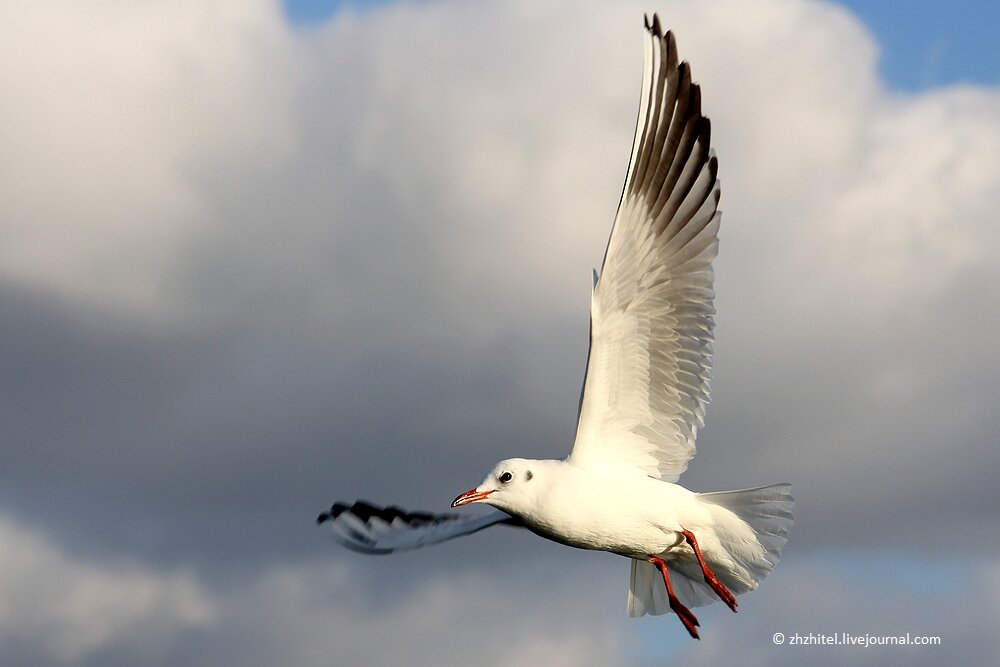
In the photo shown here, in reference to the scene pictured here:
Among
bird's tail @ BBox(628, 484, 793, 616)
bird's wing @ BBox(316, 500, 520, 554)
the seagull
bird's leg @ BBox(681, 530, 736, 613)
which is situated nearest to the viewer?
the seagull

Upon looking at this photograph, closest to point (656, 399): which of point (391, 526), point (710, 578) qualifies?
point (710, 578)

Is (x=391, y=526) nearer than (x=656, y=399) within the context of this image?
No

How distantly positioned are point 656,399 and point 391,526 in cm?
362

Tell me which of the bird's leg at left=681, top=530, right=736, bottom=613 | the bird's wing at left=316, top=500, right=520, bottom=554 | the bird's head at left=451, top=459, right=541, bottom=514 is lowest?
the bird's leg at left=681, top=530, right=736, bottom=613

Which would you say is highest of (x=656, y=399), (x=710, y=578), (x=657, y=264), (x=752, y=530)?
(x=657, y=264)

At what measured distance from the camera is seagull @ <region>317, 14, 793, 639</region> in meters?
13.8

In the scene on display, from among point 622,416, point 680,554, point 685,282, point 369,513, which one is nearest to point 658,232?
point 685,282

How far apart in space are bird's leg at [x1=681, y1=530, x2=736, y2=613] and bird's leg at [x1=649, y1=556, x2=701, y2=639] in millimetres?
360

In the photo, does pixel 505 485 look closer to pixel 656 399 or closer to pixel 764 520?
pixel 656 399

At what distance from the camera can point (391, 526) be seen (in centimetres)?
1673

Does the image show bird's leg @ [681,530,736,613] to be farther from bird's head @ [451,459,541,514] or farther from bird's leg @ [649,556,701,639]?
bird's head @ [451,459,541,514]

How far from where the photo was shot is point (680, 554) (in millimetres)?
14828

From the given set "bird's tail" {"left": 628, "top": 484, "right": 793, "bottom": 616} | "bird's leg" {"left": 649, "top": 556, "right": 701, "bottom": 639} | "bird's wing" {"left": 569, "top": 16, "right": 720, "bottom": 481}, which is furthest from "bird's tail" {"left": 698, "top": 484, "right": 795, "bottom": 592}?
"bird's wing" {"left": 569, "top": 16, "right": 720, "bottom": 481}

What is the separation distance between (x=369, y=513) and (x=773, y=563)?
463 cm
